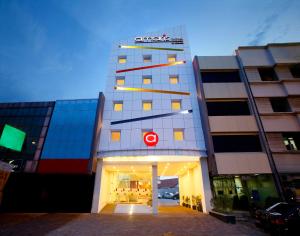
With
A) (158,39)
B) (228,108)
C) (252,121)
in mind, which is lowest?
(252,121)

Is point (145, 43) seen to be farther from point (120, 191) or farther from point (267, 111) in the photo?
point (120, 191)

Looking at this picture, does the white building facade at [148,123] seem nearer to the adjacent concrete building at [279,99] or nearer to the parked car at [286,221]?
the adjacent concrete building at [279,99]

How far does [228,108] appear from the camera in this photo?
20.6m

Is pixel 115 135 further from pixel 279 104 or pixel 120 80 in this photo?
pixel 279 104

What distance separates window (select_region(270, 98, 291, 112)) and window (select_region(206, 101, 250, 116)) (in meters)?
3.46

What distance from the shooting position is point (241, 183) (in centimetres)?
1956

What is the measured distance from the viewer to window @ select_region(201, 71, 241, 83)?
22.3 m

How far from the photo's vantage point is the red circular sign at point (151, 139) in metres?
18.9

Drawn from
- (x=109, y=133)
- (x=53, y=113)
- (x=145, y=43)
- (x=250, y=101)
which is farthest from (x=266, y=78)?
(x=53, y=113)

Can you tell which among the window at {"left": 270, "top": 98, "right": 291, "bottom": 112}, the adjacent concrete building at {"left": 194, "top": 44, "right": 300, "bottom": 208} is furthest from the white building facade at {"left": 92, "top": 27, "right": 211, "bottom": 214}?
the window at {"left": 270, "top": 98, "right": 291, "bottom": 112}

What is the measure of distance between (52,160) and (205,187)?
54.5 feet

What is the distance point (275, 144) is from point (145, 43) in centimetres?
2342

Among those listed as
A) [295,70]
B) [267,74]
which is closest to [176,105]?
[267,74]

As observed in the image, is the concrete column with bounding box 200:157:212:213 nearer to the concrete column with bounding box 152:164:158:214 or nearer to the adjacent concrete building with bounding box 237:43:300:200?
the concrete column with bounding box 152:164:158:214
